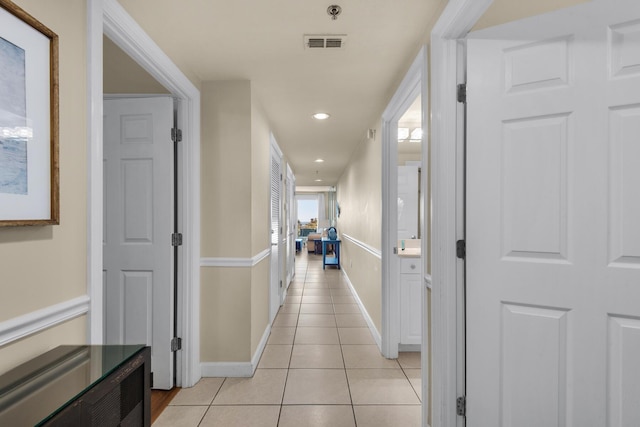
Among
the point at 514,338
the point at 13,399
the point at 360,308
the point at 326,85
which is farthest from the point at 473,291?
the point at 360,308

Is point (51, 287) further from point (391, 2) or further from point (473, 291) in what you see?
point (391, 2)

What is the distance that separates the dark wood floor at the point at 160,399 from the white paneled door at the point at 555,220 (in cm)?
184

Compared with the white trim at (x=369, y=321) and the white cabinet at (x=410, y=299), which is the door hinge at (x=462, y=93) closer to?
the white cabinet at (x=410, y=299)

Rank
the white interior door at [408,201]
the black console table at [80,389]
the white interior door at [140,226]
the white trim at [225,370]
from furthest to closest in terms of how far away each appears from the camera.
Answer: the white interior door at [408,201], the white trim at [225,370], the white interior door at [140,226], the black console table at [80,389]

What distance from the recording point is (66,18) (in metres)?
1.20

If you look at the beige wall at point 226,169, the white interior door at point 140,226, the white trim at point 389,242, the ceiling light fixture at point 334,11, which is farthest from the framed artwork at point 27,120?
the white trim at point 389,242

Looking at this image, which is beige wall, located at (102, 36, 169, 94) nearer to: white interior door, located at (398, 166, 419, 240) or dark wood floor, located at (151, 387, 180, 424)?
dark wood floor, located at (151, 387, 180, 424)

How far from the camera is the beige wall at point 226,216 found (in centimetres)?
258

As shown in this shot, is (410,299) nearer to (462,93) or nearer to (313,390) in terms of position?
(313,390)

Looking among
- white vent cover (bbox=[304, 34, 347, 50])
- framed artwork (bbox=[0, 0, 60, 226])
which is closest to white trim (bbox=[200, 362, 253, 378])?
framed artwork (bbox=[0, 0, 60, 226])

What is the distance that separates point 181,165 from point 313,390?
6.09ft

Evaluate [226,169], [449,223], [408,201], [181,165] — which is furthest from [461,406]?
[408,201]

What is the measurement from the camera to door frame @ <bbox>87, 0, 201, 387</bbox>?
132 cm

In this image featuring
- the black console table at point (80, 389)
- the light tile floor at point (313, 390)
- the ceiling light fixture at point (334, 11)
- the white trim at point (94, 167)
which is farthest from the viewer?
the light tile floor at point (313, 390)
